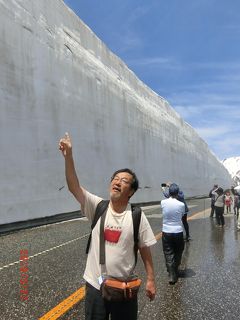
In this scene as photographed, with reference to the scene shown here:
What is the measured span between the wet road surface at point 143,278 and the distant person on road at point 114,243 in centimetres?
198

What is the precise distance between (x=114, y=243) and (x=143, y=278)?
4.16 meters

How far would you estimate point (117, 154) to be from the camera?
2603cm

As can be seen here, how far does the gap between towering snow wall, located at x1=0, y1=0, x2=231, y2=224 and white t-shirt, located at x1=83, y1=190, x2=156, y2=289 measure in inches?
415

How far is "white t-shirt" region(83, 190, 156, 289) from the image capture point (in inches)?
125

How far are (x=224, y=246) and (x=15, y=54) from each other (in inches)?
357

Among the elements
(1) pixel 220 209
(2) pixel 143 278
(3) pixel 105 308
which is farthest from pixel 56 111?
(3) pixel 105 308

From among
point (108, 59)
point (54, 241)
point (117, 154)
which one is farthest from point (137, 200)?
point (54, 241)

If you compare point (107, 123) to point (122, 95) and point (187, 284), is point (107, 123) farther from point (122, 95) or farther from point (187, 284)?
point (187, 284)

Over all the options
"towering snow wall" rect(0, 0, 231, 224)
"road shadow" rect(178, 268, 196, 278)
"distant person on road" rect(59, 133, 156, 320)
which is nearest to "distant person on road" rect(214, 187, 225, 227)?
"towering snow wall" rect(0, 0, 231, 224)

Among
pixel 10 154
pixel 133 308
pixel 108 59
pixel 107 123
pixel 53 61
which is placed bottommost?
pixel 133 308

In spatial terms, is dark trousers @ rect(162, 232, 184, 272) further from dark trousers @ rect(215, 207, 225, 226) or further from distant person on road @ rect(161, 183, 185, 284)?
dark trousers @ rect(215, 207, 225, 226)

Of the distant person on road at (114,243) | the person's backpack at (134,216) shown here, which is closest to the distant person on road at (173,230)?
the distant person on road at (114,243)

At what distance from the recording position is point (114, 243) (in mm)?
3188

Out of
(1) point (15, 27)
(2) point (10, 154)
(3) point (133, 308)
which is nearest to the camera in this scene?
(3) point (133, 308)
